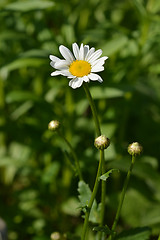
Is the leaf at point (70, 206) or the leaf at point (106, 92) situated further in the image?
the leaf at point (70, 206)

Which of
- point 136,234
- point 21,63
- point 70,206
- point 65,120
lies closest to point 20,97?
point 21,63

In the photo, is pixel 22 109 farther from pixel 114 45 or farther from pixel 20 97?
pixel 114 45

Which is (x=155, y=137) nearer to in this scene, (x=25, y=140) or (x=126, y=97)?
(x=126, y=97)

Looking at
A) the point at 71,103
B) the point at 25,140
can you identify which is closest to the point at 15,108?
the point at 25,140

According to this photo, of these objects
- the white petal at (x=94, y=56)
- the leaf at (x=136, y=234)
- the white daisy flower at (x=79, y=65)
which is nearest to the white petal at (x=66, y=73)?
the white daisy flower at (x=79, y=65)

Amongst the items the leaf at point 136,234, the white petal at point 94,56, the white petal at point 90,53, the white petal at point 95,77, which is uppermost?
the white petal at point 90,53

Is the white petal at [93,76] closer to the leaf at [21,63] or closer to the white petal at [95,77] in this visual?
the white petal at [95,77]
